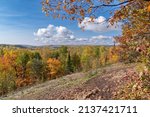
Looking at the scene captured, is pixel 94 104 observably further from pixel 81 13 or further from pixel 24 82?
pixel 24 82

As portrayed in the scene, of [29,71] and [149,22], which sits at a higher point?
[149,22]

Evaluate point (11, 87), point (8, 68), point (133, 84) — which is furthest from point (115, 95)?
point (8, 68)

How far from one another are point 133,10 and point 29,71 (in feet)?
201

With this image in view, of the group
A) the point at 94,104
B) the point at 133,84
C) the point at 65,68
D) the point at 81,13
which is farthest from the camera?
the point at 65,68

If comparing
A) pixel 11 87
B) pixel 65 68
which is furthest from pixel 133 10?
pixel 65 68

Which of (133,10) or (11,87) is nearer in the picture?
(133,10)

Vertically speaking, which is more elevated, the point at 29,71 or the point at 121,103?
the point at 121,103

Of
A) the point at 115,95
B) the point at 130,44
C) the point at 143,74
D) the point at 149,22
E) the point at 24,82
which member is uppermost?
the point at 149,22

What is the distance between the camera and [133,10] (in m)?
12.2

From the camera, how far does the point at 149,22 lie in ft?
41.7

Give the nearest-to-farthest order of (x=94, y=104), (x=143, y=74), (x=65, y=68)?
(x=94, y=104) < (x=143, y=74) < (x=65, y=68)

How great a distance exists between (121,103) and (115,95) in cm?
488

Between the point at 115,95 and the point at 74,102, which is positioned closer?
the point at 74,102

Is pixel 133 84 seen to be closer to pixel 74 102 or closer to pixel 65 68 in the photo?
pixel 74 102
